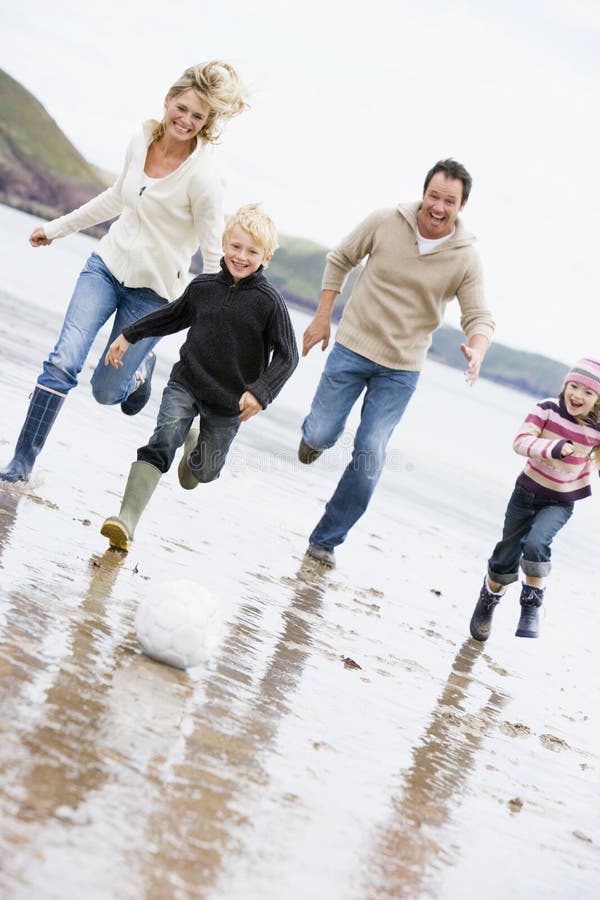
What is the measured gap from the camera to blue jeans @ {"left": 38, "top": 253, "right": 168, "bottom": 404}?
643cm

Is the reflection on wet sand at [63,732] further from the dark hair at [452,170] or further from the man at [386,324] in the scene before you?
the dark hair at [452,170]

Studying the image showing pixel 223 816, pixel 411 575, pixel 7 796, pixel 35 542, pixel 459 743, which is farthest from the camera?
pixel 411 575

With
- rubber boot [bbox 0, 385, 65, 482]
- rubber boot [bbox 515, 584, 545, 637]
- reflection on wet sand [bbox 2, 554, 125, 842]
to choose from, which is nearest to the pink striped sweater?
rubber boot [bbox 515, 584, 545, 637]

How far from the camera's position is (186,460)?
6492 millimetres

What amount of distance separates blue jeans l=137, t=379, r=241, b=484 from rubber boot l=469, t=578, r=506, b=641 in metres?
1.88

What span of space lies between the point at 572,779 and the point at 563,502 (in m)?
2.46

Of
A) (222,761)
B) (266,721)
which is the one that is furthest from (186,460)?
(222,761)

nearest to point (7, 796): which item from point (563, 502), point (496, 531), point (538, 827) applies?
point (538, 827)

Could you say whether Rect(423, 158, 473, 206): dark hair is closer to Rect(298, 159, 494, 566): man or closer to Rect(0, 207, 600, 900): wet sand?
Rect(298, 159, 494, 566): man

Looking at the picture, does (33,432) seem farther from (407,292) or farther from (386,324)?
(407,292)

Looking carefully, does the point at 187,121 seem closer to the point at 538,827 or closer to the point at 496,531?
the point at 538,827

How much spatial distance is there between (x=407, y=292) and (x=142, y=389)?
1835mm

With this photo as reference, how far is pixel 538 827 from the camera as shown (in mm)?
3973

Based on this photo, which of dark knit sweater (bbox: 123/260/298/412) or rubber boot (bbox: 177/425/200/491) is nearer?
dark knit sweater (bbox: 123/260/298/412)
